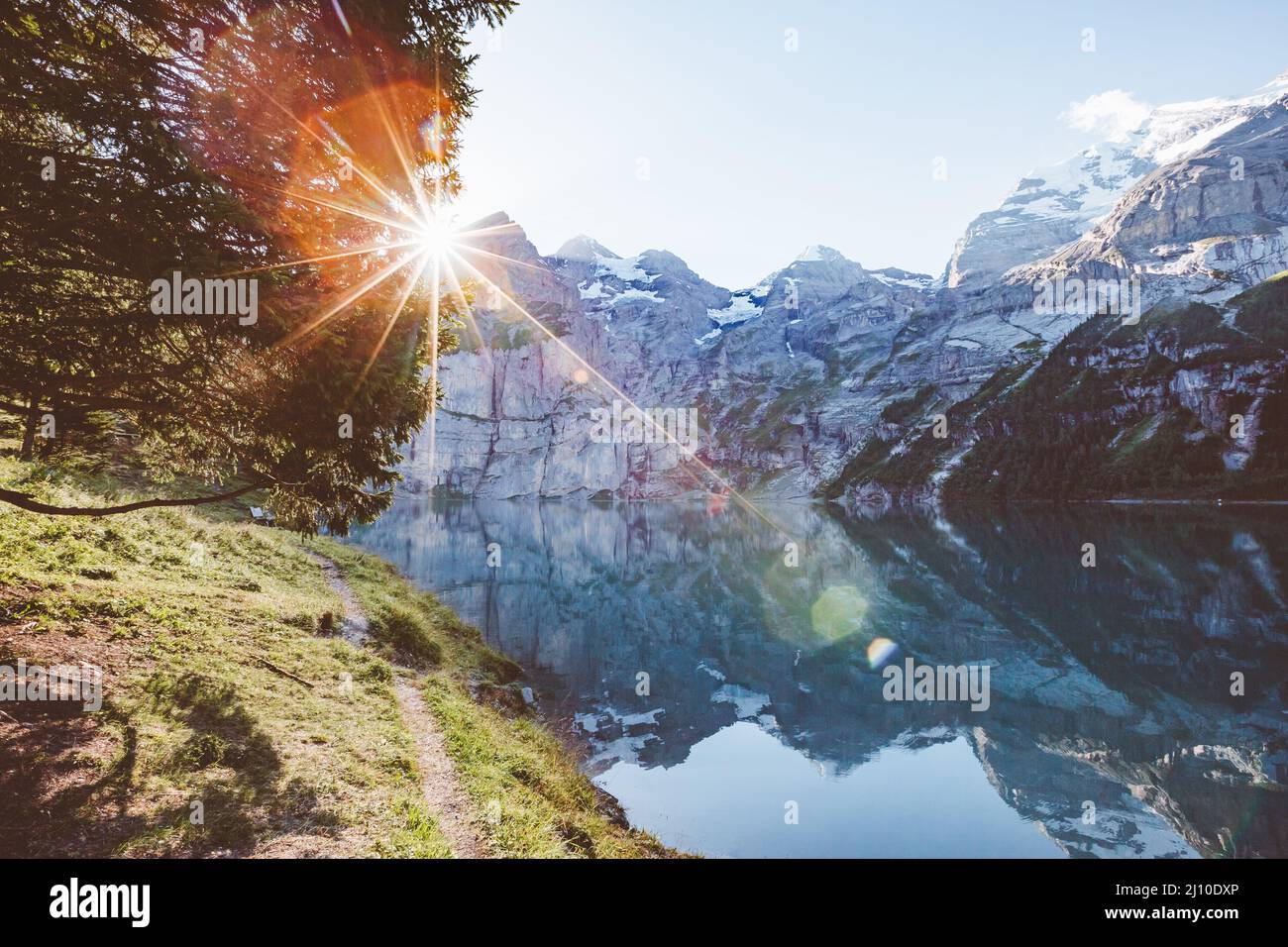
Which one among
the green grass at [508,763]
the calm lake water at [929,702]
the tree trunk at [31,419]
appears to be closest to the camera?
the tree trunk at [31,419]

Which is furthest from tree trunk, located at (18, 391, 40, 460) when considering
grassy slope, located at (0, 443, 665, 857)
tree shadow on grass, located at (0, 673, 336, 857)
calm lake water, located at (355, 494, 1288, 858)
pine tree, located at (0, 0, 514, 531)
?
calm lake water, located at (355, 494, 1288, 858)

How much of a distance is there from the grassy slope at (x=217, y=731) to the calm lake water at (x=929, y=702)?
5.02 meters

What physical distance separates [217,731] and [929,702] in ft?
80.7

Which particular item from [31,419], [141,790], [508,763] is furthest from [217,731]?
[31,419]

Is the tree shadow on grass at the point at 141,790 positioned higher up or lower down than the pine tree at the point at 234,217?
lower down

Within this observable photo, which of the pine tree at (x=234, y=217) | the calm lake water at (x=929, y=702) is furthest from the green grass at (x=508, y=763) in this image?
the pine tree at (x=234, y=217)

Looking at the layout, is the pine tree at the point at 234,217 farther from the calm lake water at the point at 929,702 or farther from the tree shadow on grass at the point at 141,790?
the calm lake water at the point at 929,702

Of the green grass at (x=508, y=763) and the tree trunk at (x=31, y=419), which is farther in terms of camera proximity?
the green grass at (x=508, y=763)

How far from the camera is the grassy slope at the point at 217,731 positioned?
737cm

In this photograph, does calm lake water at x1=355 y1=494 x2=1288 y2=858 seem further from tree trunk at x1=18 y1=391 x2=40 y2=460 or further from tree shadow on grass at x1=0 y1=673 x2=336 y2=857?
tree trunk at x1=18 y1=391 x2=40 y2=460

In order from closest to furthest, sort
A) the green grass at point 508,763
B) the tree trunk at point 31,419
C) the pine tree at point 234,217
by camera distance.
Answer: the pine tree at point 234,217
the tree trunk at point 31,419
the green grass at point 508,763

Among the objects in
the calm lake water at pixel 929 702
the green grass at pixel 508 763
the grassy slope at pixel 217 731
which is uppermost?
the grassy slope at pixel 217 731
